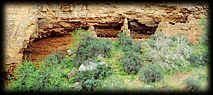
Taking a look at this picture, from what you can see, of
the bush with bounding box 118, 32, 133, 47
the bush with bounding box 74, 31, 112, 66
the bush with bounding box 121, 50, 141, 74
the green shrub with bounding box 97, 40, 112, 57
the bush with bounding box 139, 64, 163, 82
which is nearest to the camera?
the bush with bounding box 139, 64, 163, 82

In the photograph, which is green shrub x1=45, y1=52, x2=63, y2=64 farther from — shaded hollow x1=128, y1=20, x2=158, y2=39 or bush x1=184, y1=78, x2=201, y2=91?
bush x1=184, y1=78, x2=201, y2=91

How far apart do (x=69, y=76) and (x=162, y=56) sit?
2664mm

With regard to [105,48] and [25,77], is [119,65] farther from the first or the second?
[25,77]

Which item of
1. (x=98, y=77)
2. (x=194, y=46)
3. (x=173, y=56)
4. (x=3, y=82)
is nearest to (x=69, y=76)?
(x=98, y=77)

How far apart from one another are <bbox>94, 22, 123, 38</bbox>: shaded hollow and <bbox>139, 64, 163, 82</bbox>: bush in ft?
10.6

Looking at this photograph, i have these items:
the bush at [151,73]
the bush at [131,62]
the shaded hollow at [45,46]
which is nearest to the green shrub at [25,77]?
the shaded hollow at [45,46]

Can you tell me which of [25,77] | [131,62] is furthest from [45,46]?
[131,62]

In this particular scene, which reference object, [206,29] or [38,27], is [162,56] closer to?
[206,29]

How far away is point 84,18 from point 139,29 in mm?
1947

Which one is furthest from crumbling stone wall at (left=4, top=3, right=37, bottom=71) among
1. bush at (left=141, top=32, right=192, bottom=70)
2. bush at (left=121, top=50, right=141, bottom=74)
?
bush at (left=141, top=32, right=192, bottom=70)

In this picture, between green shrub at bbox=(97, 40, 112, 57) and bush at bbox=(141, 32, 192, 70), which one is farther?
green shrub at bbox=(97, 40, 112, 57)

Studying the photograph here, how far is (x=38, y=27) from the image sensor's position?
1178 centimetres

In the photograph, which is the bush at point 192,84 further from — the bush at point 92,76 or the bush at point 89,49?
the bush at point 89,49

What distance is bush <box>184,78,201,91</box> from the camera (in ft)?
26.2
